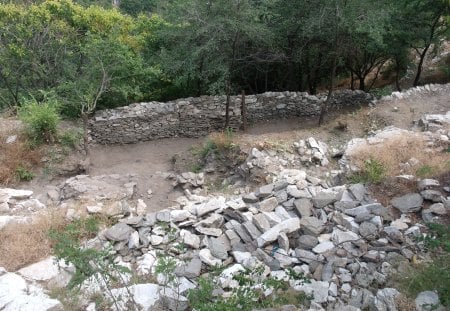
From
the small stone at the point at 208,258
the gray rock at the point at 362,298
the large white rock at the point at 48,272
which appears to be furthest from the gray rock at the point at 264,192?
the large white rock at the point at 48,272

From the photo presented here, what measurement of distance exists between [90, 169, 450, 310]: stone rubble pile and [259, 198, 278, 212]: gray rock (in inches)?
0.5

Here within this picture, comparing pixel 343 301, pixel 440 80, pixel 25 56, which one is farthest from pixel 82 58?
pixel 440 80

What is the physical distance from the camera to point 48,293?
4992 millimetres

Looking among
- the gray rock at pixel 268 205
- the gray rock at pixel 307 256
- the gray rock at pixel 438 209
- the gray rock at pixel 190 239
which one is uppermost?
the gray rock at pixel 438 209

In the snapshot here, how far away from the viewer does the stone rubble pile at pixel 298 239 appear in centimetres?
480

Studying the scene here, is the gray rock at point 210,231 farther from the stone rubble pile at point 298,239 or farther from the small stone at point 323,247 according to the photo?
the small stone at point 323,247

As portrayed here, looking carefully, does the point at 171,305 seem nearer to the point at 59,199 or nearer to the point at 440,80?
the point at 59,199

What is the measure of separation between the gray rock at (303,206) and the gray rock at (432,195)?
1.64 meters

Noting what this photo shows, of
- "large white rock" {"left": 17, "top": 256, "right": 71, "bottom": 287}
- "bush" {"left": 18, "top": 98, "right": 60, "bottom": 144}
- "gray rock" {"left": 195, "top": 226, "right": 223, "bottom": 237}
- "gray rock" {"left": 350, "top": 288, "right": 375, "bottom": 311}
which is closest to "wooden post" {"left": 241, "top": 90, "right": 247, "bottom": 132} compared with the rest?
"bush" {"left": 18, "top": 98, "right": 60, "bottom": 144}

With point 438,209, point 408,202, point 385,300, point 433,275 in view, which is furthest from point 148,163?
point 433,275

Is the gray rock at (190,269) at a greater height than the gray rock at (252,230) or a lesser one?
lesser

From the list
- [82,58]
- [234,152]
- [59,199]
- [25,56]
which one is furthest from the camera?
[82,58]

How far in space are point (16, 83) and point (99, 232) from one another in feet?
28.5

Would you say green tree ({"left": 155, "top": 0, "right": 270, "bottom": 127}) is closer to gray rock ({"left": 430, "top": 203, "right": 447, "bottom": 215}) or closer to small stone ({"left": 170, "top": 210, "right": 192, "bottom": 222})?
small stone ({"left": 170, "top": 210, "right": 192, "bottom": 222})
